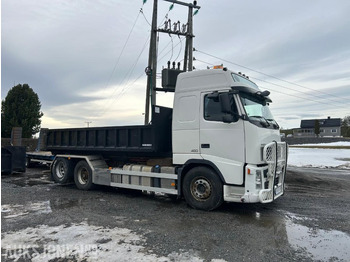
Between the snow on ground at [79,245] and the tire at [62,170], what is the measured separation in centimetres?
448

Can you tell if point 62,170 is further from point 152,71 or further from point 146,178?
point 152,71

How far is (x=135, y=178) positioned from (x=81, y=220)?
233cm

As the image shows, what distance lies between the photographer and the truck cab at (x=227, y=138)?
18.6 feet

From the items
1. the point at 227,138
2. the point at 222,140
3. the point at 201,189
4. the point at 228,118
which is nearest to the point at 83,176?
the point at 201,189

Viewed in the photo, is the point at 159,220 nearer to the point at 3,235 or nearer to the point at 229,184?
the point at 229,184

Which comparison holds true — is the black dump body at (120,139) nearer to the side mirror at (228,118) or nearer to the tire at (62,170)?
the tire at (62,170)

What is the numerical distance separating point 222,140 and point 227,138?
13 centimetres

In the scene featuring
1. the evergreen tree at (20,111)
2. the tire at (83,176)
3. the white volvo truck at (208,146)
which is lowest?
the tire at (83,176)

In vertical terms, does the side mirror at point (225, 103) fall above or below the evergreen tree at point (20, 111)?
below

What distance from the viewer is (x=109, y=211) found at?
6172 millimetres

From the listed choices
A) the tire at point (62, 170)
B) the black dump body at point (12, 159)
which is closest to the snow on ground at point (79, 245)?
the tire at point (62, 170)

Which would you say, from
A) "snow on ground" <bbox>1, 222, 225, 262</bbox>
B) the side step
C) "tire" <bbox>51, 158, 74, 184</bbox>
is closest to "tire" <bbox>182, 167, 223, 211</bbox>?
the side step

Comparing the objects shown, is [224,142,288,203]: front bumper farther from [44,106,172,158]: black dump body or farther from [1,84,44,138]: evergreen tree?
[1,84,44,138]: evergreen tree

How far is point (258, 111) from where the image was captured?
6.30m
